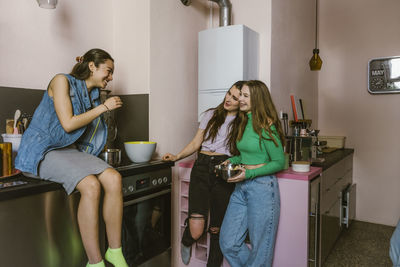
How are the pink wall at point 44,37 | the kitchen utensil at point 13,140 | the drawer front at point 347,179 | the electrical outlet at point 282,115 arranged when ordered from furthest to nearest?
the drawer front at point 347,179 → the electrical outlet at point 282,115 → the pink wall at point 44,37 → the kitchen utensil at point 13,140

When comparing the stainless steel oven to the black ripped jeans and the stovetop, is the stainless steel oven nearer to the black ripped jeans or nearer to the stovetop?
the stovetop

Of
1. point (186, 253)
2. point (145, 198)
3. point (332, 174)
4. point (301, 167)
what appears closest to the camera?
point (145, 198)

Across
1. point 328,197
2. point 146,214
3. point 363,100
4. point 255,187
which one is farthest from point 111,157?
point 363,100

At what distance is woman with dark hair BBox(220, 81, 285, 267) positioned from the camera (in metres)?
1.82

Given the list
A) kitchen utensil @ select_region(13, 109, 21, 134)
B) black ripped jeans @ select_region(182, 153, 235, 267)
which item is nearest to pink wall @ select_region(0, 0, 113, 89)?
kitchen utensil @ select_region(13, 109, 21, 134)

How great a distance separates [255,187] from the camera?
1.85m

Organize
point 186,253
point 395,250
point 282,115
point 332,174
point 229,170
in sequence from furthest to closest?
point 282,115 → point 332,174 → point 186,253 → point 229,170 → point 395,250

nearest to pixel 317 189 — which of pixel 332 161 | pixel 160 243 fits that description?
pixel 332 161

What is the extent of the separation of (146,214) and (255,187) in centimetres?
70

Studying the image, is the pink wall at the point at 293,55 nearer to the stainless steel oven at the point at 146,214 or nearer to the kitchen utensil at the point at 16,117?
the stainless steel oven at the point at 146,214

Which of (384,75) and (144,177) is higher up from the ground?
(384,75)

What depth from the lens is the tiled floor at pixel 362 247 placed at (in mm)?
2645

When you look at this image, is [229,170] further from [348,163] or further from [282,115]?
[348,163]

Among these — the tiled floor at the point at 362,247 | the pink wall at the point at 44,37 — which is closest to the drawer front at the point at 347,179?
the tiled floor at the point at 362,247
